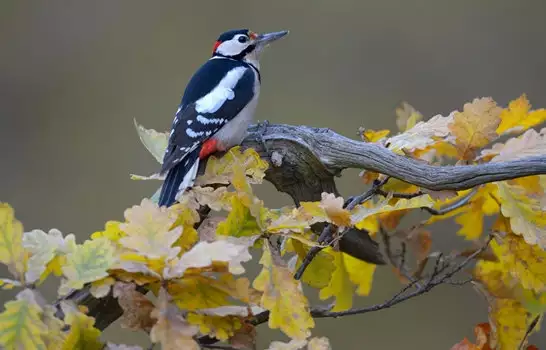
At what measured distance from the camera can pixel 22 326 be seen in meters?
0.65

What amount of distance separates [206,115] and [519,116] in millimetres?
627

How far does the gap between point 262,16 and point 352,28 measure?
0.39 metres

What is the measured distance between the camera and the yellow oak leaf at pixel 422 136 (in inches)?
41.6

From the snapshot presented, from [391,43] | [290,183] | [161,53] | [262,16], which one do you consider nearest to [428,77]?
[391,43]

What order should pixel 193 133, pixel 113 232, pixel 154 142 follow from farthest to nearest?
pixel 193 133
pixel 154 142
pixel 113 232

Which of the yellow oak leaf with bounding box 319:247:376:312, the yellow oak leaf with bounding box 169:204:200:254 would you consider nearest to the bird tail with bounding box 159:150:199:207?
the yellow oak leaf with bounding box 319:247:376:312

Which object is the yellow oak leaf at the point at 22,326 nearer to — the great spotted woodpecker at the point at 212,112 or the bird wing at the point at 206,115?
the great spotted woodpecker at the point at 212,112

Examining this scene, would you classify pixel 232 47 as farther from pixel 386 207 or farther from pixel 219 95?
pixel 386 207

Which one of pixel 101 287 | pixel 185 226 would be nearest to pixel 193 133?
pixel 185 226

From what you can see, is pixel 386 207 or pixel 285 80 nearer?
pixel 386 207

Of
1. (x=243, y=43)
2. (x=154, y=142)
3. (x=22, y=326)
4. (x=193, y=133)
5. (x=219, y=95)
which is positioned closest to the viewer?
(x=22, y=326)

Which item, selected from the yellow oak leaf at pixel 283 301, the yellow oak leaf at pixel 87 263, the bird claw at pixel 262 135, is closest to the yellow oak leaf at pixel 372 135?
the bird claw at pixel 262 135

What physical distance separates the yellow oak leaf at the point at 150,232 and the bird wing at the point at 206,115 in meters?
0.63

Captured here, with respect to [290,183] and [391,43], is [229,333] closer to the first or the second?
[290,183]
